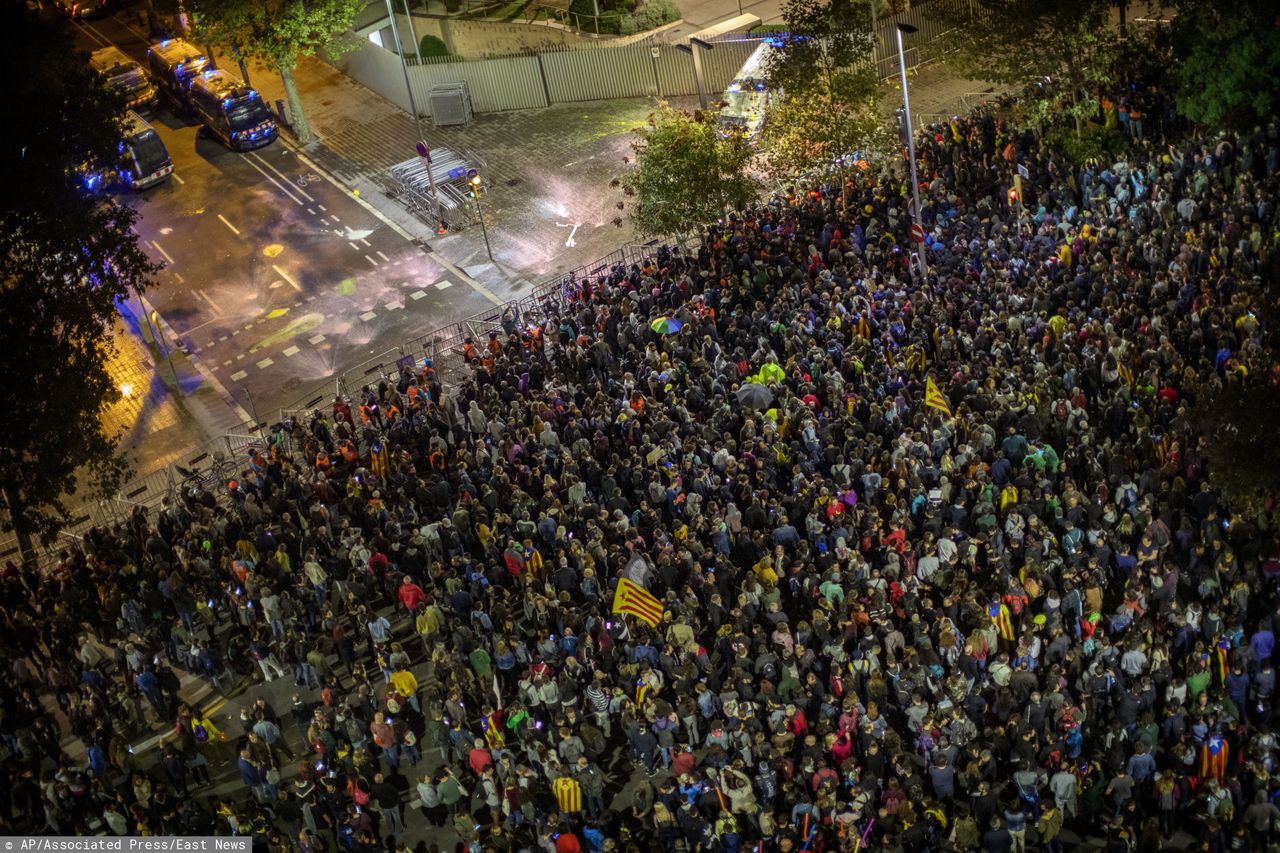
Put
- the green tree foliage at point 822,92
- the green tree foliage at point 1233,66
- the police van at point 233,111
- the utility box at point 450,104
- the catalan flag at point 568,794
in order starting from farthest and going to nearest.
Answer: the police van at point 233,111, the utility box at point 450,104, the green tree foliage at point 822,92, the green tree foliage at point 1233,66, the catalan flag at point 568,794

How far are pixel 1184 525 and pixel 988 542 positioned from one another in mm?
2956

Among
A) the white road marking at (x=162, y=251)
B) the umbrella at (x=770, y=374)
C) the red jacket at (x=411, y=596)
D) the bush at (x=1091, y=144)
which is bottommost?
the red jacket at (x=411, y=596)

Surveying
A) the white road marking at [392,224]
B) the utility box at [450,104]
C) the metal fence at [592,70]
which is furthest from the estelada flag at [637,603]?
the utility box at [450,104]

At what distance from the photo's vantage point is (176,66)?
52875mm

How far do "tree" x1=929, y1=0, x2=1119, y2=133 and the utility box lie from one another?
1785cm

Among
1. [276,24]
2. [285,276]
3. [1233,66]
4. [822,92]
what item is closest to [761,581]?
[822,92]

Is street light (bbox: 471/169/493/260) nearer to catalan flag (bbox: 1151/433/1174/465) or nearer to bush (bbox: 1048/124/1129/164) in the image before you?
bush (bbox: 1048/124/1129/164)

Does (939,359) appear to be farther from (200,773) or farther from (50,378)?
(50,378)

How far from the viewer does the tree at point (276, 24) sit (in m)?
46.7

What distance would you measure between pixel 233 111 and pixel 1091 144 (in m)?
28.4

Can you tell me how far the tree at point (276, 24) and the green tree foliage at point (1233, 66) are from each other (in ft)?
85.4

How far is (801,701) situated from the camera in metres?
21.7

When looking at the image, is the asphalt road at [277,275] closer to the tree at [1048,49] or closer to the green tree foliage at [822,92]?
the green tree foliage at [822,92]

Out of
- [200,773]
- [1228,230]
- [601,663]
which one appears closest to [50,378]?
[200,773]
